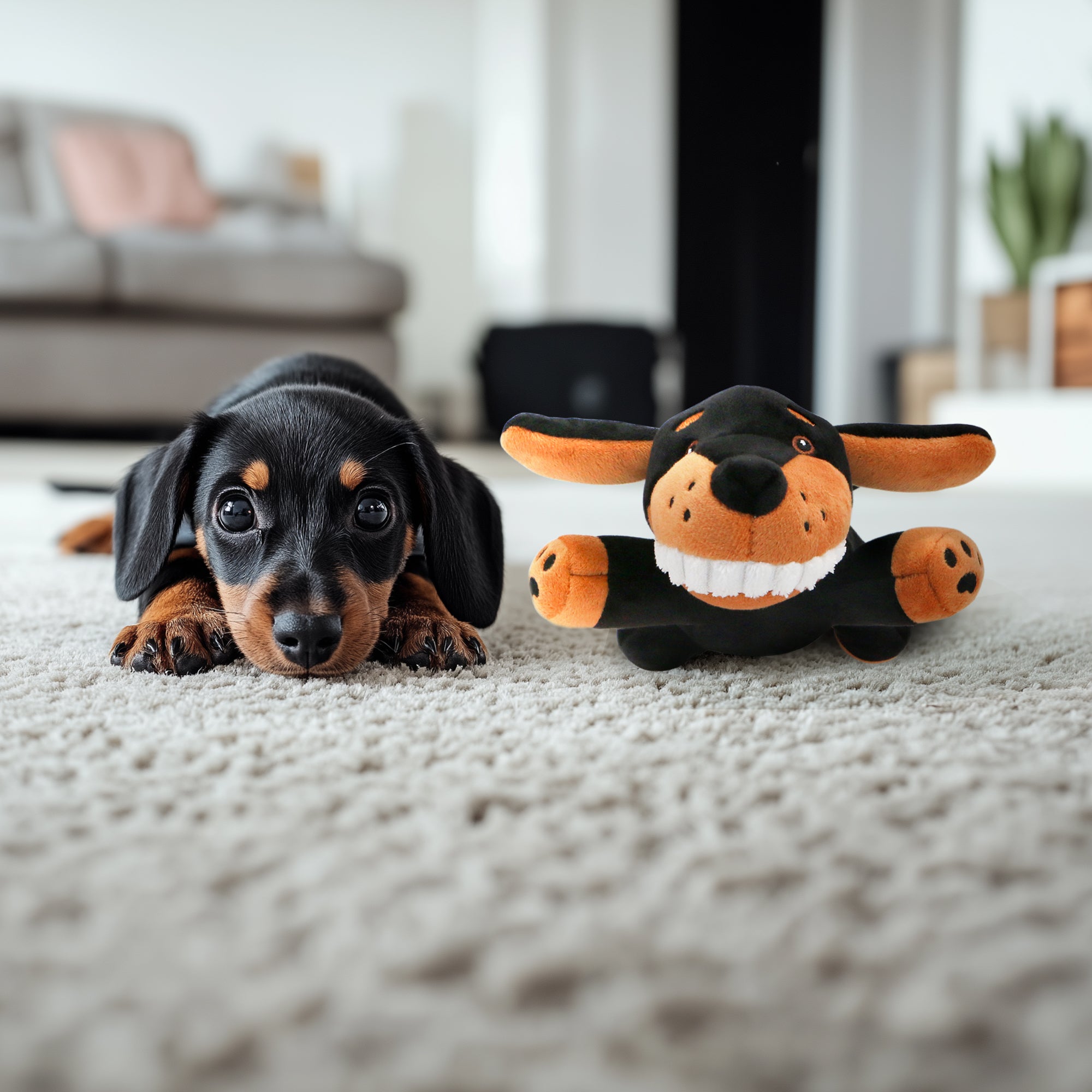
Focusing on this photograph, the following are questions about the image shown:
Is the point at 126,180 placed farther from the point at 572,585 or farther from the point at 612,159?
the point at 572,585

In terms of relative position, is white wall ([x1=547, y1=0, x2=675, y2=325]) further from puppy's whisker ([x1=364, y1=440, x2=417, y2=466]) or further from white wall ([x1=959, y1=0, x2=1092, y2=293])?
puppy's whisker ([x1=364, y1=440, x2=417, y2=466])

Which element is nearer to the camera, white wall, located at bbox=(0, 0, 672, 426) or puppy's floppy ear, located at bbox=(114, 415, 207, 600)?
puppy's floppy ear, located at bbox=(114, 415, 207, 600)

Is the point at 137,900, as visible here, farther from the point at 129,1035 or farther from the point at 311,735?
the point at 311,735

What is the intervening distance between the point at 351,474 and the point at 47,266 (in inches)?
127

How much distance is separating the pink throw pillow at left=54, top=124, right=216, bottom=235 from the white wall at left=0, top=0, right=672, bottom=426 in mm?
955

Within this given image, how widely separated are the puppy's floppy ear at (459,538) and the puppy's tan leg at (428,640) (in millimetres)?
23

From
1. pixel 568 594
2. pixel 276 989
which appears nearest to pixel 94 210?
pixel 568 594

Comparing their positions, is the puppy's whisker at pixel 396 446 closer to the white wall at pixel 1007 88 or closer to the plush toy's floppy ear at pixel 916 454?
the plush toy's floppy ear at pixel 916 454

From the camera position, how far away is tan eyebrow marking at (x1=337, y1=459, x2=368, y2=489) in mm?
860

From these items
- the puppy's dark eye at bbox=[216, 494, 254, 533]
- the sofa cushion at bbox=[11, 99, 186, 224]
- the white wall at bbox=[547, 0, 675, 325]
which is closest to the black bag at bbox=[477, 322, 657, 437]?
the white wall at bbox=[547, 0, 675, 325]

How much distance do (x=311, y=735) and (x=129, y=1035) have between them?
295mm

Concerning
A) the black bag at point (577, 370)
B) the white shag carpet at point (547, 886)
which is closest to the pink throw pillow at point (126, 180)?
the black bag at point (577, 370)

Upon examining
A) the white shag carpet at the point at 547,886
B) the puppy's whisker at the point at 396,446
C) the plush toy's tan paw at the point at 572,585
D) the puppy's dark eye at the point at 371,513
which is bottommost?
the white shag carpet at the point at 547,886

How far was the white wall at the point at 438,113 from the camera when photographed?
5332 millimetres
